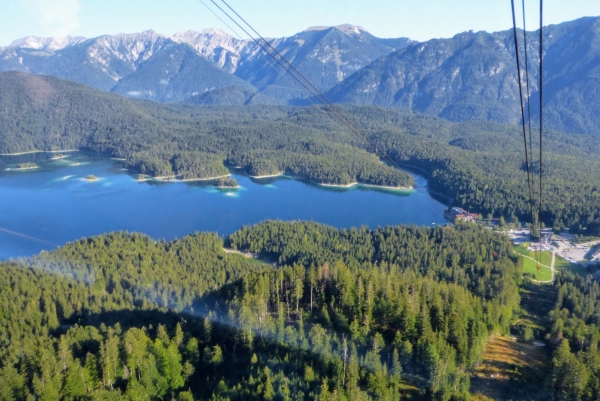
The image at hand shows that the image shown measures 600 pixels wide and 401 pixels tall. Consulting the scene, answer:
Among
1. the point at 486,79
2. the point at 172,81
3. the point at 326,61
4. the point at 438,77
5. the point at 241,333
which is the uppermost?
the point at 326,61

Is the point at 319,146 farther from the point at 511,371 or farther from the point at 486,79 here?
the point at 486,79

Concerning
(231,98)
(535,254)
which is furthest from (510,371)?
(231,98)

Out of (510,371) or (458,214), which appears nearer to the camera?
(510,371)

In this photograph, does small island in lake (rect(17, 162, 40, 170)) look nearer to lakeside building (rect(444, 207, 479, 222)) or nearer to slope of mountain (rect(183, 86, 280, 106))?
lakeside building (rect(444, 207, 479, 222))

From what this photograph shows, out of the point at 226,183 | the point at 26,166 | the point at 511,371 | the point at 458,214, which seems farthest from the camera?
the point at 26,166

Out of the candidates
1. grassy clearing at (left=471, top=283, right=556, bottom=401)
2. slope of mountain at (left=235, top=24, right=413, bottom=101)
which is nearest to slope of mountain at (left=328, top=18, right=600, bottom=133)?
slope of mountain at (left=235, top=24, right=413, bottom=101)

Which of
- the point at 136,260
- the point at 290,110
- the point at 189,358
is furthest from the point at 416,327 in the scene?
the point at 290,110

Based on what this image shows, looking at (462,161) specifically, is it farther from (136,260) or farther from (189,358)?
(189,358)
